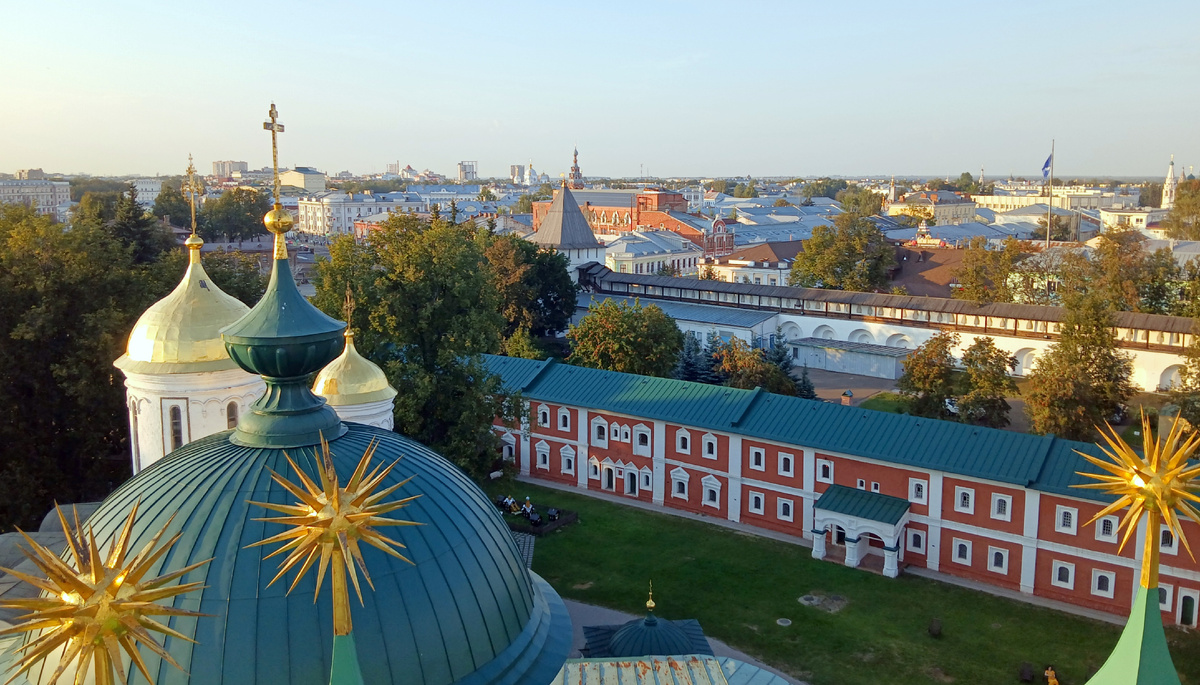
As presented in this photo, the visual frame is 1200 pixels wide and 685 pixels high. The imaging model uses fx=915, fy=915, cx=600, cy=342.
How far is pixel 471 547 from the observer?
931 centimetres

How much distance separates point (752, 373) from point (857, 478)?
967 cm

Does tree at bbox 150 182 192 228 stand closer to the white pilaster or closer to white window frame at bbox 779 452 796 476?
the white pilaster

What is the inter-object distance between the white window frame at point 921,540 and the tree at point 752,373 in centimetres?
1035

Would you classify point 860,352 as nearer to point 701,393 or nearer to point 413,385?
point 701,393

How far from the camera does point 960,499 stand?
23.4 meters

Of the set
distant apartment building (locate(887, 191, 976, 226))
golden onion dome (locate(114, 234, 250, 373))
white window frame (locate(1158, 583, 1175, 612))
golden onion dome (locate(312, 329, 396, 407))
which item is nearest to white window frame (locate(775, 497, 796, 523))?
white window frame (locate(1158, 583, 1175, 612))

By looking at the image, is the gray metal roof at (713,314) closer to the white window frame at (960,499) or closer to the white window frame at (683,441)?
the white window frame at (683,441)

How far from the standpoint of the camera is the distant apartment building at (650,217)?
8794 centimetres

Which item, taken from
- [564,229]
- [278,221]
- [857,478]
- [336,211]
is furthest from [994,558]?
[336,211]

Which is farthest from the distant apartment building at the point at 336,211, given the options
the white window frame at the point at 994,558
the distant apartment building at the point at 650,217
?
the white window frame at the point at 994,558

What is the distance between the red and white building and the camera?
2186 cm

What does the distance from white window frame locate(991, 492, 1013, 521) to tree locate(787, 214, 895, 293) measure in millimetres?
31288

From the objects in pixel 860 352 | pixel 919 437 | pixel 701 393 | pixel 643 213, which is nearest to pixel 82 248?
pixel 701 393

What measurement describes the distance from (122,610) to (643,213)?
9204 cm
